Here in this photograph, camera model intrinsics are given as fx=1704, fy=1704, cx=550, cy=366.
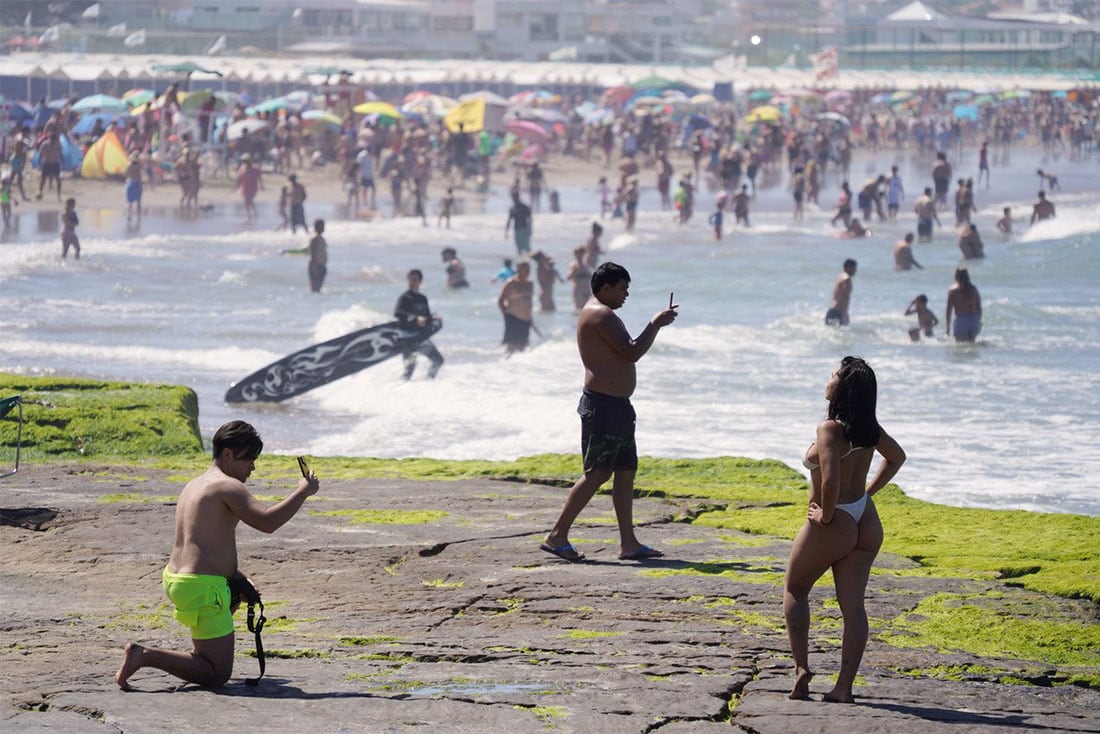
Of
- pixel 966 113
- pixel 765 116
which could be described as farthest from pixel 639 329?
pixel 966 113

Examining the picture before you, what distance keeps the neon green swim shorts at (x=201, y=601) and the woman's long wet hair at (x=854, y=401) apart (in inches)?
79.8

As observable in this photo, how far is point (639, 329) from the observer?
2475cm

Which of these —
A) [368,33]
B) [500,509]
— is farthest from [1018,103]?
[500,509]

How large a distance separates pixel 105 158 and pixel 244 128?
4146 mm

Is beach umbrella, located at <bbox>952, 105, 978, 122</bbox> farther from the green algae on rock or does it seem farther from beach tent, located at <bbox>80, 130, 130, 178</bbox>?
the green algae on rock

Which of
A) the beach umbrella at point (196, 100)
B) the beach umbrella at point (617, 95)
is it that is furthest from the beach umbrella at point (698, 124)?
the beach umbrella at point (196, 100)

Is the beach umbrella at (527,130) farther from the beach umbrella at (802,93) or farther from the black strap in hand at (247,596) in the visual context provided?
the black strap in hand at (247,596)

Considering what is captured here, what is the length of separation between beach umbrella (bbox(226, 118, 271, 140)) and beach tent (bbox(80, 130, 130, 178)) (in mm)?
3449

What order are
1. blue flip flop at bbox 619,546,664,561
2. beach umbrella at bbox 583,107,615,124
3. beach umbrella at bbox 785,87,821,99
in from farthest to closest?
beach umbrella at bbox 785,87,821,99 < beach umbrella at bbox 583,107,615,124 < blue flip flop at bbox 619,546,664,561

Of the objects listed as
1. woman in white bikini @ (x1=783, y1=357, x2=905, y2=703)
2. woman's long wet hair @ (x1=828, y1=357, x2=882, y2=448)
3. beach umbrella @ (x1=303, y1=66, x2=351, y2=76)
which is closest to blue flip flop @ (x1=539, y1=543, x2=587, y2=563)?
woman in white bikini @ (x1=783, y1=357, x2=905, y2=703)

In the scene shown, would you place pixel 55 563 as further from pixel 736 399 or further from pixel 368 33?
pixel 368 33

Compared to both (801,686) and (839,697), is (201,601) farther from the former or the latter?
(839,697)

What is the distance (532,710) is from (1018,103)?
240ft

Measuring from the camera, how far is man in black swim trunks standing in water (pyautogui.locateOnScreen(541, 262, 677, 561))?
23.7ft
